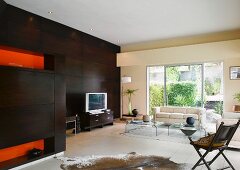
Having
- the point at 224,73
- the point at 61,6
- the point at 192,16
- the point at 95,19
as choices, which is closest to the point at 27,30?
the point at 61,6

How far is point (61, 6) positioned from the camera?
509cm

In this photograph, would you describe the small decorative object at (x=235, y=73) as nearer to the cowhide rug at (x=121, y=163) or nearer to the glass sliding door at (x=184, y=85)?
the glass sliding door at (x=184, y=85)

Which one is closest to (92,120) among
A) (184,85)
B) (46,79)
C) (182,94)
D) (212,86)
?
(46,79)

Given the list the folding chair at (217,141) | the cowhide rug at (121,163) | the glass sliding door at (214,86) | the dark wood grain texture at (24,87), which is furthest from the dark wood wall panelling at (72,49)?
the glass sliding door at (214,86)

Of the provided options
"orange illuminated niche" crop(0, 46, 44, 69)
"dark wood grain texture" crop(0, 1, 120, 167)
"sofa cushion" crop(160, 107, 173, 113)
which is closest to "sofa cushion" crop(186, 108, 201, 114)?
"sofa cushion" crop(160, 107, 173, 113)

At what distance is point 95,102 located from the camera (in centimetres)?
727

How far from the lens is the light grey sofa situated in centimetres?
679

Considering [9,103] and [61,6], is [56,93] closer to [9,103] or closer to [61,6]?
→ [9,103]

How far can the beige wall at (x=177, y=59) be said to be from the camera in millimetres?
7214

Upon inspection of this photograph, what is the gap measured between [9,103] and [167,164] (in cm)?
289

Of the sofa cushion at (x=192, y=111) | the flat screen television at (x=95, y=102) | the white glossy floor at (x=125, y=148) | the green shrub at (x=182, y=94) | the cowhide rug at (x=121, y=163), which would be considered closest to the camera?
the cowhide rug at (x=121, y=163)

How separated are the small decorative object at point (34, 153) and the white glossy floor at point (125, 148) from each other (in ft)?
0.66

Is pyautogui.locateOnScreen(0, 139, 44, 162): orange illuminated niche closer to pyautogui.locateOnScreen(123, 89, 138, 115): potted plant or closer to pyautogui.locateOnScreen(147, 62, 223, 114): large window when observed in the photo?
pyautogui.locateOnScreen(123, 89, 138, 115): potted plant

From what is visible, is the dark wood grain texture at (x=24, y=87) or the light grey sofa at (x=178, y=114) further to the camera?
the light grey sofa at (x=178, y=114)
